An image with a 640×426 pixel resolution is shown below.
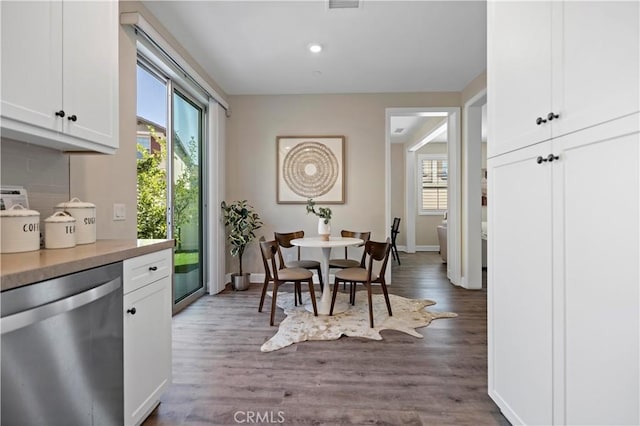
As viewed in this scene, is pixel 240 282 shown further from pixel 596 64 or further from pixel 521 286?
pixel 596 64

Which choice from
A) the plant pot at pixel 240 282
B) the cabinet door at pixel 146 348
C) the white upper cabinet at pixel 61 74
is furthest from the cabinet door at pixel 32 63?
the plant pot at pixel 240 282

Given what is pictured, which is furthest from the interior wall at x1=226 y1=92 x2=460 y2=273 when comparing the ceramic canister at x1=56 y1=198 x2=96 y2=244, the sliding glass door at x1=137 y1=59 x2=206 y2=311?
the ceramic canister at x1=56 y1=198 x2=96 y2=244

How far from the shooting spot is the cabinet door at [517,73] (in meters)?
1.24

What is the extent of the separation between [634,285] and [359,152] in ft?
12.3

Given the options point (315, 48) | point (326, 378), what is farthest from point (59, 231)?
point (315, 48)

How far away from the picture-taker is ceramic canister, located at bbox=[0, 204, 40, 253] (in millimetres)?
1240

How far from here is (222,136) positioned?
4.26 m

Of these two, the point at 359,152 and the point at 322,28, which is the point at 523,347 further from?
the point at 359,152

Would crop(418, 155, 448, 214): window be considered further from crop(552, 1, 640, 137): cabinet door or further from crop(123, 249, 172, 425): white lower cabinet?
crop(123, 249, 172, 425): white lower cabinet

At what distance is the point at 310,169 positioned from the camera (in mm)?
4496

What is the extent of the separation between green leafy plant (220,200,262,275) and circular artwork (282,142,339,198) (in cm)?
74

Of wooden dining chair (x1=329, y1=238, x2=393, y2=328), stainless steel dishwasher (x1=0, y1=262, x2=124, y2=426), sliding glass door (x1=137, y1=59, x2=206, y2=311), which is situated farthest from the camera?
sliding glass door (x1=137, y1=59, x2=206, y2=311)

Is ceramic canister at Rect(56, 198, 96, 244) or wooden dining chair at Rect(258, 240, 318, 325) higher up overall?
ceramic canister at Rect(56, 198, 96, 244)

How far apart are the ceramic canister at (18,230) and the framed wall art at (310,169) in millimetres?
3281
